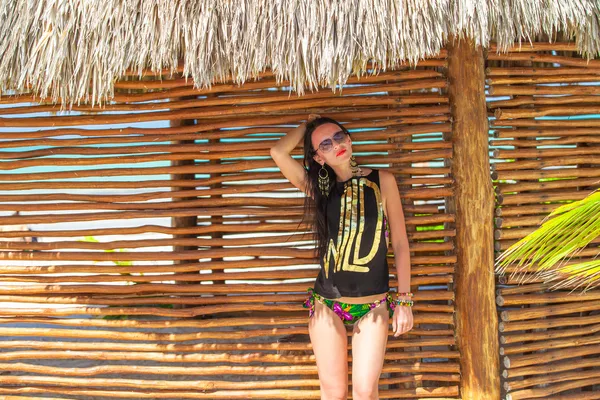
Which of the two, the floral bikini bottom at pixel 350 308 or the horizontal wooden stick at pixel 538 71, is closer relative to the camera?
the floral bikini bottom at pixel 350 308

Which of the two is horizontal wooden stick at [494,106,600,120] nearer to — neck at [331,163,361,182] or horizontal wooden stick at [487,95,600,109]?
horizontal wooden stick at [487,95,600,109]

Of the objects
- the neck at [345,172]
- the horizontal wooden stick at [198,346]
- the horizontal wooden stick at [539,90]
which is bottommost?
the horizontal wooden stick at [198,346]

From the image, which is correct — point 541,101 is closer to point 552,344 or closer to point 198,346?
point 552,344

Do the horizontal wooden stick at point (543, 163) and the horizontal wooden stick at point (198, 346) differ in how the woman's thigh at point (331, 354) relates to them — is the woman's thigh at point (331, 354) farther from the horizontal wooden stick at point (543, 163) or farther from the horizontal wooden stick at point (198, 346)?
the horizontal wooden stick at point (543, 163)

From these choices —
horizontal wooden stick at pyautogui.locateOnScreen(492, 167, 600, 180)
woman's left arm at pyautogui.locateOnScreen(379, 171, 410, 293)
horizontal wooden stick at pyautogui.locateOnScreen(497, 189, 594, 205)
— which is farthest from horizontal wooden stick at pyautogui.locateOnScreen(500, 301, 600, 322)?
woman's left arm at pyautogui.locateOnScreen(379, 171, 410, 293)

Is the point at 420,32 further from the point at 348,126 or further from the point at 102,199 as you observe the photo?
the point at 102,199

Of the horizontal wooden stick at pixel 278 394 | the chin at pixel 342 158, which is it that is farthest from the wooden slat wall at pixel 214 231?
the chin at pixel 342 158

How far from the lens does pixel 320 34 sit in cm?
272

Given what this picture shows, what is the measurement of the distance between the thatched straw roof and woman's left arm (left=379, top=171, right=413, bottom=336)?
611mm

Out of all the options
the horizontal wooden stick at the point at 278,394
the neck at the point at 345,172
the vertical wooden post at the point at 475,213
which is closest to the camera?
the neck at the point at 345,172

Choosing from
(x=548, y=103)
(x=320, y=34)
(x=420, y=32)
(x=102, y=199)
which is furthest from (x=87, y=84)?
(x=548, y=103)

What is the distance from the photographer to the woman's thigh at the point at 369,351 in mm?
2502

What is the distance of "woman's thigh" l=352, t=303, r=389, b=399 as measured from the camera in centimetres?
250

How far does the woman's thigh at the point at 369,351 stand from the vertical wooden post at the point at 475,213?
2.74ft
